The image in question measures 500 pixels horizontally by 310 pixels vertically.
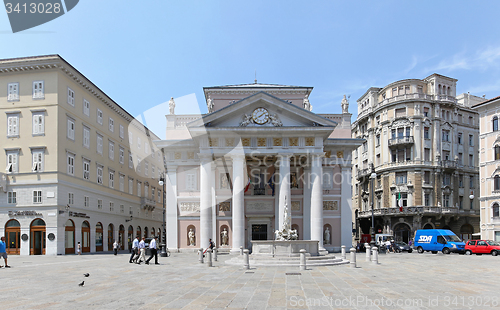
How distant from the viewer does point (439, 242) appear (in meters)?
44.1

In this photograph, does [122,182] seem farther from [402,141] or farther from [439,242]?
[402,141]

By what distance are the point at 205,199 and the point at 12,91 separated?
835 inches

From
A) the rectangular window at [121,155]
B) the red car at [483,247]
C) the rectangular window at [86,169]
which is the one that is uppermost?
the rectangular window at [121,155]

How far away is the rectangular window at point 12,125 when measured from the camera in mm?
39522

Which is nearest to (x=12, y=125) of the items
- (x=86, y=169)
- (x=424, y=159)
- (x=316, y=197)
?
(x=86, y=169)

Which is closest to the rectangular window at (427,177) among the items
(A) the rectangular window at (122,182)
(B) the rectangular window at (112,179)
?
(A) the rectangular window at (122,182)

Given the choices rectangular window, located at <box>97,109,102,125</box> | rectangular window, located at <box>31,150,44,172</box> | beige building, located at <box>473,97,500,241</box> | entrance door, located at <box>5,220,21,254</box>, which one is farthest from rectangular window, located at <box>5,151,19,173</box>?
beige building, located at <box>473,97,500,241</box>

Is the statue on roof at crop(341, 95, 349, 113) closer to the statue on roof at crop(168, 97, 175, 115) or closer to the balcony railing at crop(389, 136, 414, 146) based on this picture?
the statue on roof at crop(168, 97, 175, 115)

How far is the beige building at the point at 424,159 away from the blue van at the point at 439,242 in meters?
14.4

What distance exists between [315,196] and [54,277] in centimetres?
2339

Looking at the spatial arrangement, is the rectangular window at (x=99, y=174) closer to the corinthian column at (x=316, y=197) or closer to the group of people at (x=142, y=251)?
the group of people at (x=142, y=251)

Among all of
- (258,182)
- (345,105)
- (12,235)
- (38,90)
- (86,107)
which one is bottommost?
(12,235)

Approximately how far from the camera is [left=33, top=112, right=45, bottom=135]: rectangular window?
3903 cm

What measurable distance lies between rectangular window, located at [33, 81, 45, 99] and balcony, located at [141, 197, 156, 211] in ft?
78.4
